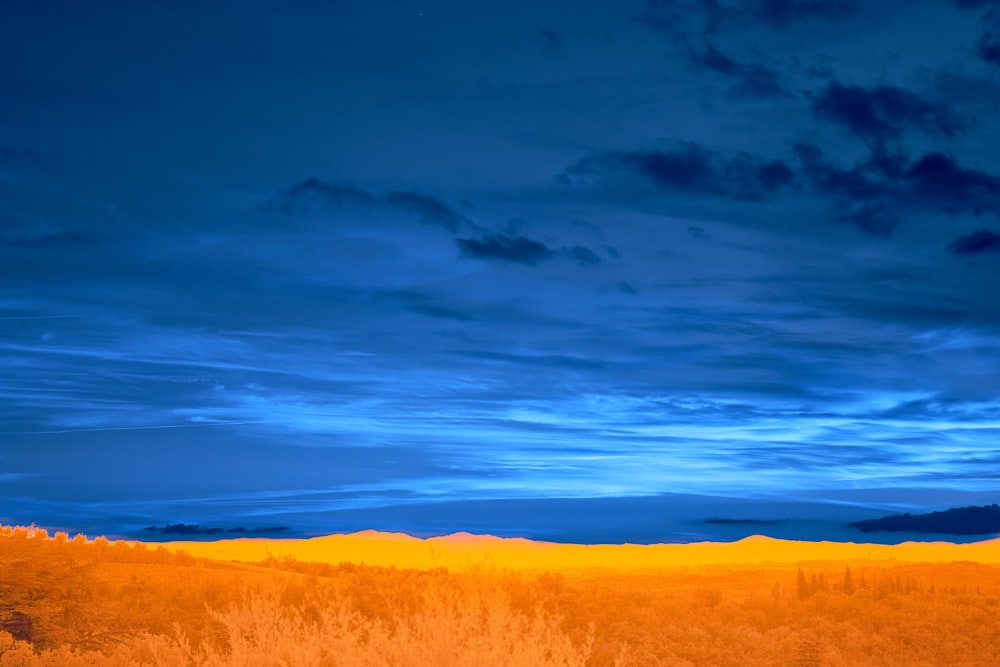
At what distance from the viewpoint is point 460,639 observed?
16438 mm

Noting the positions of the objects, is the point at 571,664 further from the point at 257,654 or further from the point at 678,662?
the point at 678,662

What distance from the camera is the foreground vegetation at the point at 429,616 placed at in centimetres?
1573

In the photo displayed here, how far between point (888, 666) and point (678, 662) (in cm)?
443

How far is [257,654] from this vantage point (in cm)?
1470

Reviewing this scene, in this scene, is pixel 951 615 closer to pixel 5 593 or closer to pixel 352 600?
pixel 352 600

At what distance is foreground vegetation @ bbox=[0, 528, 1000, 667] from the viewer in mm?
15727

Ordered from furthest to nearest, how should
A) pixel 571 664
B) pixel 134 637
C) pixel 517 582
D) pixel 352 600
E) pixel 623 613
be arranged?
pixel 517 582 → pixel 623 613 → pixel 352 600 → pixel 134 637 → pixel 571 664

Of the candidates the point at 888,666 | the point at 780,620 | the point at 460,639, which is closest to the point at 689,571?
the point at 780,620

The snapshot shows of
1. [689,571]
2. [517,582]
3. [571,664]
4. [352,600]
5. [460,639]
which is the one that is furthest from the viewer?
[689,571]

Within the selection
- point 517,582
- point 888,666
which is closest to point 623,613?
point 517,582

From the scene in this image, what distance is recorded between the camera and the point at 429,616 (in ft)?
56.0

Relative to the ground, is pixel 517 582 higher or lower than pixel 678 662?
higher

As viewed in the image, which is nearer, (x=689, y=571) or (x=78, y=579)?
(x=78, y=579)

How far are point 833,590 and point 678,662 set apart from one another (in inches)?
396
